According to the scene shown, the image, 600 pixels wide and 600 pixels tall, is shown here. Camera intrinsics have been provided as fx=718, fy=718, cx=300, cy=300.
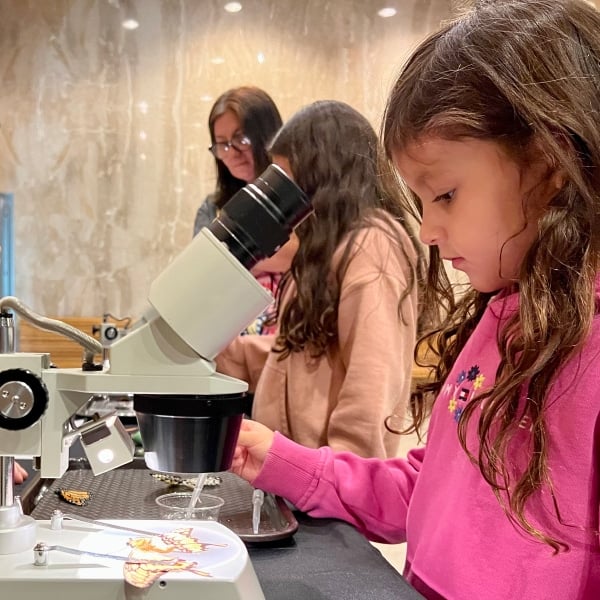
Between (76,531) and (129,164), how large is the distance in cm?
276

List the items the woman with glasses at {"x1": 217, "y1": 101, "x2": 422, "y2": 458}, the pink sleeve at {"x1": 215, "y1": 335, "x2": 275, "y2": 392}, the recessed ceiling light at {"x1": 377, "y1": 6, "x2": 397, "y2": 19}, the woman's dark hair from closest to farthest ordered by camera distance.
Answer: the woman with glasses at {"x1": 217, "y1": 101, "x2": 422, "y2": 458}
the pink sleeve at {"x1": 215, "y1": 335, "x2": 275, "y2": 392}
the woman's dark hair
the recessed ceiling light at {"x1": 377, "y1": 6, "x2": 397, "y2": 19}

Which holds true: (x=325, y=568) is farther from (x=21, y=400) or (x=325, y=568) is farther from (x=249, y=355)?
(x=249, y=355)

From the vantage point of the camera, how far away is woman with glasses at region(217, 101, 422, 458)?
114 cm

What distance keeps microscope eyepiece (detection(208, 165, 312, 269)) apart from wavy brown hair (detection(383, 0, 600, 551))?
0.22m

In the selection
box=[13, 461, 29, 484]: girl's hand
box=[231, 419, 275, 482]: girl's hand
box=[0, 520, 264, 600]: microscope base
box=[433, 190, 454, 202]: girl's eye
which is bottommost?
box=[13, 461, 29, 484]: girl's hand

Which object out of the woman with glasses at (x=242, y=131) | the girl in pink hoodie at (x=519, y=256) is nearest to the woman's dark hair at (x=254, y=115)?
the woman with glasses at (x=242, y=131)

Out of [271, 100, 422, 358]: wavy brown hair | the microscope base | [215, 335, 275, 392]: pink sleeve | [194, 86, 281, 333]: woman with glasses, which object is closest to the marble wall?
[194, 86, 281, 333]: woman with glasses

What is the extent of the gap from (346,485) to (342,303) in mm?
392

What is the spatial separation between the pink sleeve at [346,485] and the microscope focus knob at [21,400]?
37 cm

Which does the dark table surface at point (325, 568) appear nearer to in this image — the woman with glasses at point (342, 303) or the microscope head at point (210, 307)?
the microscope head at point (210, 307)

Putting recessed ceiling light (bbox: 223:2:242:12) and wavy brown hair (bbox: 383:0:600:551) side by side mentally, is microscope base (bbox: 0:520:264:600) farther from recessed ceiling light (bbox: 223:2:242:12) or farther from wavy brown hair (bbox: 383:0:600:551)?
recessed ceiling light (bbox: 223:2:242:12)

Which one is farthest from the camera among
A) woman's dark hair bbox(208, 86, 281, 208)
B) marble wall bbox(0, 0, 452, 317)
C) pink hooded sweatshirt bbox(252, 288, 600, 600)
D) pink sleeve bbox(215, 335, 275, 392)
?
marble wall bbox(0, 0, 452, 317)

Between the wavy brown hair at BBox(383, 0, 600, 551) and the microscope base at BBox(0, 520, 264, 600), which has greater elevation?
the wavy brown hair at BBox(383, 0, 600, 551)

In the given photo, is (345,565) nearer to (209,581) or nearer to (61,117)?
(209,581)
